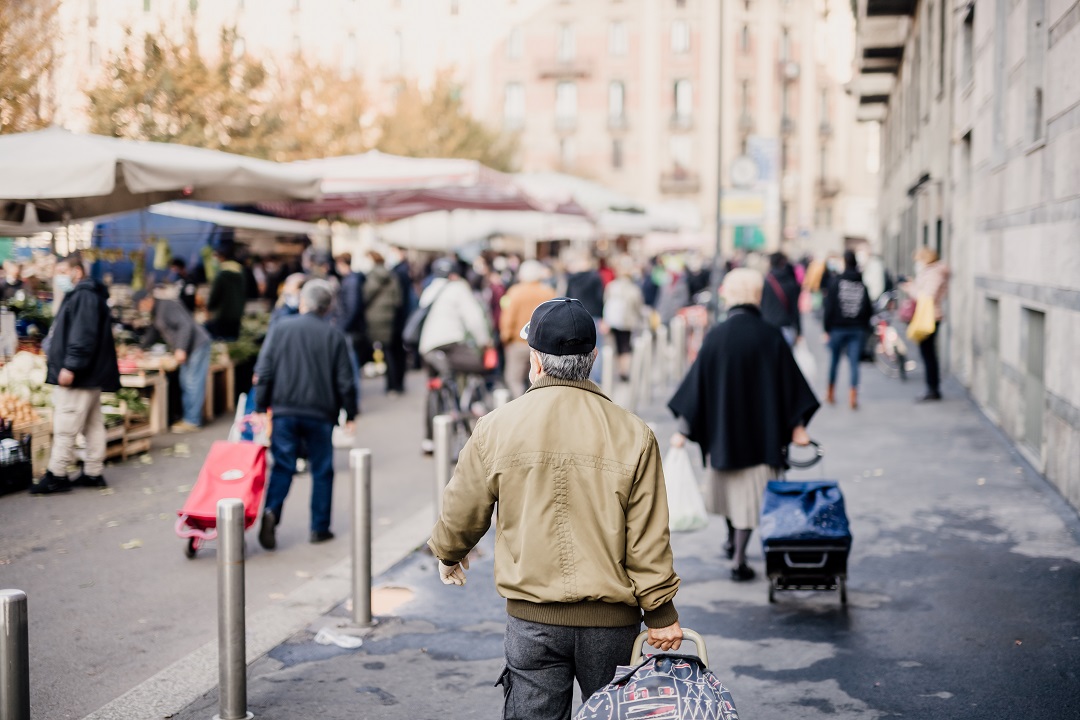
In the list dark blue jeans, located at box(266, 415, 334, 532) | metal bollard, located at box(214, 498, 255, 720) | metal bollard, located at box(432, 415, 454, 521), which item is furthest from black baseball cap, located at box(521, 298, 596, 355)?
dark blue jeans, located at box(266, 415, 334, 532)

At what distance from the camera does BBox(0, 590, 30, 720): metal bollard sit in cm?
363

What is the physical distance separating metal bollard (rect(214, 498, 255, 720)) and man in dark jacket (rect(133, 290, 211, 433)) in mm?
8308

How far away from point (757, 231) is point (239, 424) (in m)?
54.7

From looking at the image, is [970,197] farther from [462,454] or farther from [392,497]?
[462,454]

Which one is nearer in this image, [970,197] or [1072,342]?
[1072,342]

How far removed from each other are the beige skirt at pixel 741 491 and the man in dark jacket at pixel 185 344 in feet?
24.7

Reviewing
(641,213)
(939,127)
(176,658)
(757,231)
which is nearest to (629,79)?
(757,231)

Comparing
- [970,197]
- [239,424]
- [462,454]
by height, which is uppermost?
[970,197]

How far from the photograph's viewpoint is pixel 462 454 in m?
3.56

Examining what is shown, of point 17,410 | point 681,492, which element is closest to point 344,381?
point 681,492

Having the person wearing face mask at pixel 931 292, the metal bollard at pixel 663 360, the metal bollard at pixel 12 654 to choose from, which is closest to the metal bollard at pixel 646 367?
the metal bollard at pixel 663 360

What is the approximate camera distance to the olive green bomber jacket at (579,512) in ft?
11.2

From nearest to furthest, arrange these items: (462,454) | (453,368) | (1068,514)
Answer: (462,454) < (1068,514) < (453,368)

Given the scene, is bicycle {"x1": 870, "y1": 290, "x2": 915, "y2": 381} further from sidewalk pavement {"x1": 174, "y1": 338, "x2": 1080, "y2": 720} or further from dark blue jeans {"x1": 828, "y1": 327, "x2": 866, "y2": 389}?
sidewalk pavement {"x1": 174, "y1": 338, "x2": 1080, "y2": 720}
